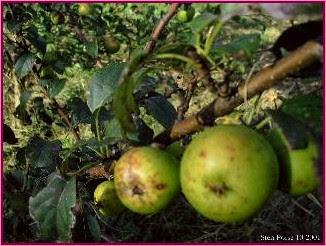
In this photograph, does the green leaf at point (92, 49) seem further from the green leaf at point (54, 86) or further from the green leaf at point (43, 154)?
the green leaf at point (43, 154)

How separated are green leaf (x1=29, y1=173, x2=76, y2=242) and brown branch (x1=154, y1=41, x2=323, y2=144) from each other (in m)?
0.35

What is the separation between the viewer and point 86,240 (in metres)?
1.74

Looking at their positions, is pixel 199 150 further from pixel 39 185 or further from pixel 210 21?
pixel 39 185

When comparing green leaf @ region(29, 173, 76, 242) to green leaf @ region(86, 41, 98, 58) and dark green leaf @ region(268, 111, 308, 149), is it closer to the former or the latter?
dark green leaf @ region(268, 111, 308, 149)

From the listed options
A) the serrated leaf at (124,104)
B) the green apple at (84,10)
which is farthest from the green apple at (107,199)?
the green apple at (84,10)

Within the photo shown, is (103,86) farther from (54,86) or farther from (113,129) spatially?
(54,86)

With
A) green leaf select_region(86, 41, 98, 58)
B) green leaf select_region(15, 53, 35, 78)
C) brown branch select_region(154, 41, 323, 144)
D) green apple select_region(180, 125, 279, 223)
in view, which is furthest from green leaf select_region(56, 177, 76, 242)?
green leaf select_region(86, 41, 98, 58)

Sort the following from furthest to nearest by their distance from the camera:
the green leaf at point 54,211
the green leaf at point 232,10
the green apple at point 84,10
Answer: the green apple at point 84,10 → the green leaf at point 54,211 → the green leaf at point 232,10

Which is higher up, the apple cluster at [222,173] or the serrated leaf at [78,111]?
the apple cluster at [222,173]

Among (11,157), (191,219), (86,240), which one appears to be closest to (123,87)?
(86,240)

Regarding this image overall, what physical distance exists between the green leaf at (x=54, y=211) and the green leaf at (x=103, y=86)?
0.21 metres

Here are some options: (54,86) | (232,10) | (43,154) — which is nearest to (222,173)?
(232,10)

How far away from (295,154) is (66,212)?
0.62m

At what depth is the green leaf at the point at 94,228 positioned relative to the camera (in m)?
1.73
